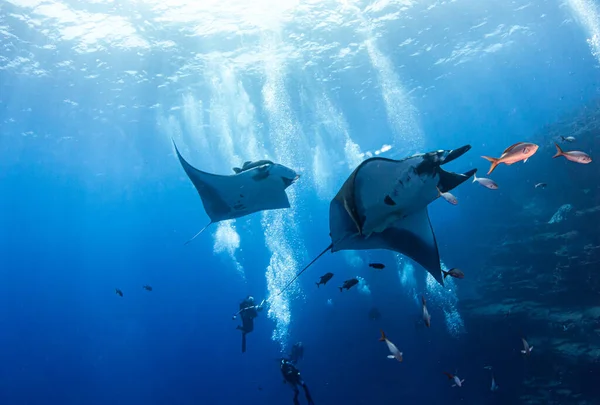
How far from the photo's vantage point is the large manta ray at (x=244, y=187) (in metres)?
6.31

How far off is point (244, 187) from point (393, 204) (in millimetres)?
3430

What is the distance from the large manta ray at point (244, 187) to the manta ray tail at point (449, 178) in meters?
3.11

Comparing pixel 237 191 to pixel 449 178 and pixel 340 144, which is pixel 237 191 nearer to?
pixel 449 178

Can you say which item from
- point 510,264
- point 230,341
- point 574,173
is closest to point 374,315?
point 510,264

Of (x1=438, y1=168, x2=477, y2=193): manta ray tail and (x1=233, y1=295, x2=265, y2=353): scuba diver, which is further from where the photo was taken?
(x1=233, y1=295, x2=265, y2=353): scuba diver

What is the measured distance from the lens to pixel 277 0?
1592 cm

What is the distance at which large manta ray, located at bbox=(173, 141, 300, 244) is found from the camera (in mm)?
6312

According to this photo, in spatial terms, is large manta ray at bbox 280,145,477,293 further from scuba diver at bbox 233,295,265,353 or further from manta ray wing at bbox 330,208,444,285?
scuba diver at bbox 233,295,265,353

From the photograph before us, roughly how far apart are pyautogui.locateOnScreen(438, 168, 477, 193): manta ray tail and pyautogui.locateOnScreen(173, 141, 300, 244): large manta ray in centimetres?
311

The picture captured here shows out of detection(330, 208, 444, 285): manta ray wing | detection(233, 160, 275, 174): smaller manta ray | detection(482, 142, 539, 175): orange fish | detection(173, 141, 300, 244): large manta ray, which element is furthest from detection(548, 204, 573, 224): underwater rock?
detection(233, 160, 275, 174): smaller manta ray

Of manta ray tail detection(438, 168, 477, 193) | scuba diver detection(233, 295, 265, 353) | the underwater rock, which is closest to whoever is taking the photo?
manta ray tail detection(438, 168, 477, 193)

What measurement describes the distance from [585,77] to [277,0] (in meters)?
58.6

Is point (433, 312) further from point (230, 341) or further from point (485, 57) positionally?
point (230, 341)

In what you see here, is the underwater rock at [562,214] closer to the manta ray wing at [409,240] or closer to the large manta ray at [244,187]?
the large manta ray at [244,187]
